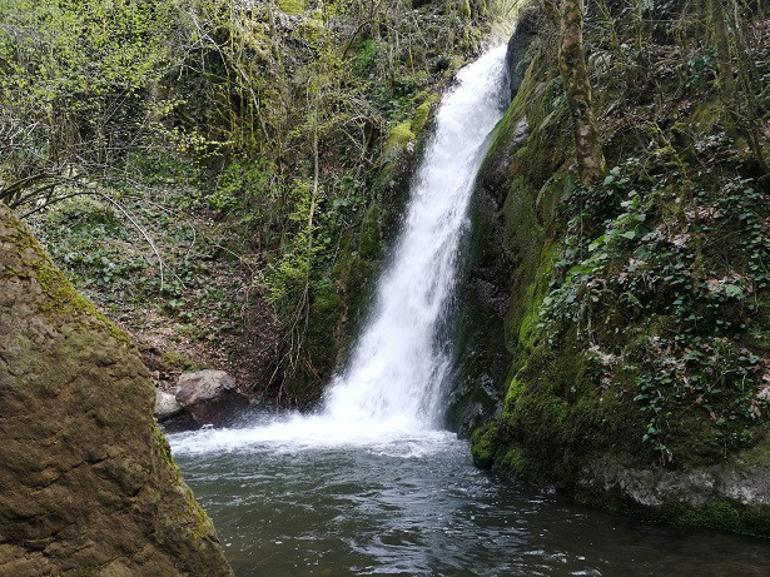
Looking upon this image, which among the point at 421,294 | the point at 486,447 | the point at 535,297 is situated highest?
the point at 421,294

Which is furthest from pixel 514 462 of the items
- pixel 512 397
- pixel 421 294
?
pixel 421 294

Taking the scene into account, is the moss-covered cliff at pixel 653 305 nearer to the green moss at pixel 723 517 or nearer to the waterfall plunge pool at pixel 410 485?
the green moss at pixel 723 517

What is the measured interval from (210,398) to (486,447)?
5.89m

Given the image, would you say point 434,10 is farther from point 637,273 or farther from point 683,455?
point 683,455

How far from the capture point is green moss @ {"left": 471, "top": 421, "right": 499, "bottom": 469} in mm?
6438

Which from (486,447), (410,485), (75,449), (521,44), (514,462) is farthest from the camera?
(521,44)

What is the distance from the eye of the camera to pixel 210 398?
10.8 meters

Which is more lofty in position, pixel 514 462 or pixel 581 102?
pixel 581 102

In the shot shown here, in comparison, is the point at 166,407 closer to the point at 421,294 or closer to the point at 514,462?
the point at 421,294

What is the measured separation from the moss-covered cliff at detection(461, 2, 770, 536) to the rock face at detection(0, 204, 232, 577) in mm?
3483

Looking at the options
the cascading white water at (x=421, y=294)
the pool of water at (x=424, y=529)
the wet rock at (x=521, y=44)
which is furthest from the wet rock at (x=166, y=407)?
the wet rock at (x=521, y=44)

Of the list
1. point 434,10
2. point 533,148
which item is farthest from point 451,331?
point 434,10

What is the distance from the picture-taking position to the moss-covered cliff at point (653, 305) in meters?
4.76

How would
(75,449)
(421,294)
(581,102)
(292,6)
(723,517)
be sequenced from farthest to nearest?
1. (292,6)
2. (421,294)
3. (581,102)
4. (723,517)
5. (75,449)
